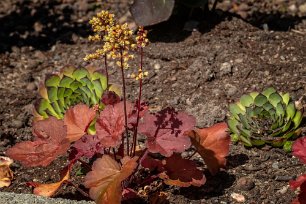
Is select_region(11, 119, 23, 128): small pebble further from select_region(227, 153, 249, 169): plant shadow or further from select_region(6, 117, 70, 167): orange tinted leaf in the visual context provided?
select_region(227, 153, 249, 169): plant shadow

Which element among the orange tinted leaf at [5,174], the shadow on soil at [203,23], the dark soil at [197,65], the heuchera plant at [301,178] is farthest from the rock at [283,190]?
the shadow on soil at [203,23]

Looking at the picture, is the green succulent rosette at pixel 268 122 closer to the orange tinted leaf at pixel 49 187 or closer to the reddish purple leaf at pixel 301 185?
the reddish purple leaf at pixel 301 185

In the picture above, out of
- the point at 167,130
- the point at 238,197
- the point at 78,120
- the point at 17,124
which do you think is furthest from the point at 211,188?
the point at 17,124

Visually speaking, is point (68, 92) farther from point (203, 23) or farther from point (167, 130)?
point (203, 23)

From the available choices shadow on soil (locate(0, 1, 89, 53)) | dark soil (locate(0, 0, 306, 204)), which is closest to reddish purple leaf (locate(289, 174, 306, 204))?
dark soil (locate(0, 0, 306, 204))

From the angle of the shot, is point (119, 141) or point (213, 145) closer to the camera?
point (119, 141)

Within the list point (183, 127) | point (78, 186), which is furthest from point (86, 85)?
point (183, 127)
